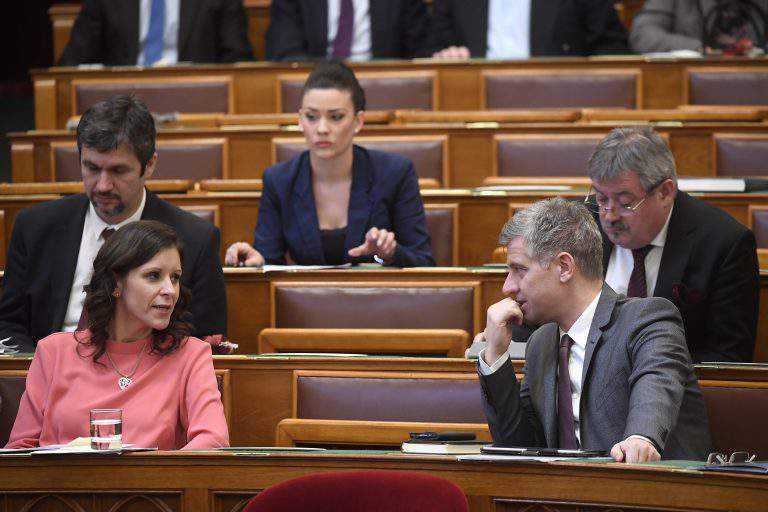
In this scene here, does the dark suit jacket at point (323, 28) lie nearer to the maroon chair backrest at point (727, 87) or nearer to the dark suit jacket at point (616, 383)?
the maroon chair backrest at point (727, 87)

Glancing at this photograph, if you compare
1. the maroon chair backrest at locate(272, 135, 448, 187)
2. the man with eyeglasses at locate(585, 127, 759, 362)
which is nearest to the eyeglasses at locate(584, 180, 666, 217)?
the man with eyeglasses at locate(585, 127, 759, 362)

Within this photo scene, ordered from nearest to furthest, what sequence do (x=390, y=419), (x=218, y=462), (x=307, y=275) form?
(x=218, y=462) < (x=390, y=419) < (x=307, y=275)

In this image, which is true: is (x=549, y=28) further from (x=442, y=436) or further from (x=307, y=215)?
(x=442, y=436)

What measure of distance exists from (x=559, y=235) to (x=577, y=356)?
17cm

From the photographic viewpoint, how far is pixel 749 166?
2.74 meters

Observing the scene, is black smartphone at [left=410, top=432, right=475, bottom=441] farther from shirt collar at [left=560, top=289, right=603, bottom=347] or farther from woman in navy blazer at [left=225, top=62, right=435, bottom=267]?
woman in navy blazer at [left=225, top=62, right=435, bottom=267]

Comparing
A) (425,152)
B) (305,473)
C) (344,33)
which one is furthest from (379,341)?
(344,33)

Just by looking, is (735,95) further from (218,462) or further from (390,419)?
(218,462)

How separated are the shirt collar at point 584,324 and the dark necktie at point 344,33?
7.04 ft

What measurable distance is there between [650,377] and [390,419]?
0.43 meters

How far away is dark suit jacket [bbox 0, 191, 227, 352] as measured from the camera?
1964 millimetres

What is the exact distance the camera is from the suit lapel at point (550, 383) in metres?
1.52

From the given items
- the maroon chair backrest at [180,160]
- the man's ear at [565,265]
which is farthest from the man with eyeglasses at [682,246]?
the maroon chair backrest at [180,160]

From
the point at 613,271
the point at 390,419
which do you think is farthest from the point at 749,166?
the point at 390,419
